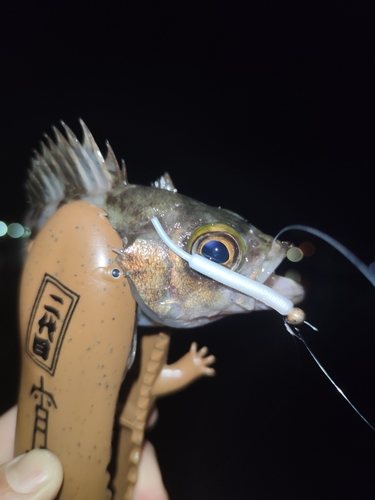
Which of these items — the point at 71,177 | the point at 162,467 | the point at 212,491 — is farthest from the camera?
the point at 162,467

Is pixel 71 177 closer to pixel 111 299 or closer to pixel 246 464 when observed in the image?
pixel 111 299

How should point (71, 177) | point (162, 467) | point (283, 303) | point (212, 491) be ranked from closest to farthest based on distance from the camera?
point (283, 303)
point (71, 177)
point (212, 491)
point (162, 467)

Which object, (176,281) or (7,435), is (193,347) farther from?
(7,435)

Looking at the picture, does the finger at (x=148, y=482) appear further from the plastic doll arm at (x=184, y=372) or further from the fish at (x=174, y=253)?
the fish at (x=174, y=253)

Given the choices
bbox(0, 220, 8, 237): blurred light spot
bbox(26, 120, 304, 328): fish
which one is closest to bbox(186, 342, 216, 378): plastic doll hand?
bbox(26, 120, 304, 328): fish

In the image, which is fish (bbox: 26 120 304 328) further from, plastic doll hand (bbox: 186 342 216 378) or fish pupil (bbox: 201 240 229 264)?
plastic doll hand (bbox: 186 342 216 378)

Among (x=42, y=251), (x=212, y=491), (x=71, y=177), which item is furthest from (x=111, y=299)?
(x=212, y=491)

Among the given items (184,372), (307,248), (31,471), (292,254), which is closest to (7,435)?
(31,471)
